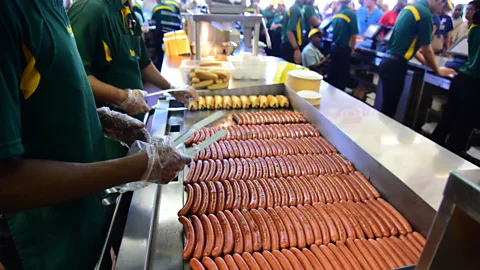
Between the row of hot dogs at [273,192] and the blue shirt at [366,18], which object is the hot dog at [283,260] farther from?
the blue shirt at [366,18]

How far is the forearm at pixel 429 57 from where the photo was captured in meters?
4.88

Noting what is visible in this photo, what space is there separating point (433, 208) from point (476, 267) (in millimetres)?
965

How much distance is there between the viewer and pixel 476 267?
2.18 feet

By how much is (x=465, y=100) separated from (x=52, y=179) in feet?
17.7

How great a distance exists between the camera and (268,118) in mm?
3004

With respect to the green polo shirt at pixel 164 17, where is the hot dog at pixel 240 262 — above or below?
below

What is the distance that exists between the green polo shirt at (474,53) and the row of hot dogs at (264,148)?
3.32m

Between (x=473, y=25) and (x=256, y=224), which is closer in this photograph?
(x=256, y=224)

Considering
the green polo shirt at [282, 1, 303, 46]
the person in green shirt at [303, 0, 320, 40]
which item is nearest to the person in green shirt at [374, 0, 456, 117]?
the green polo shirt at [282, 1, 303, 46]

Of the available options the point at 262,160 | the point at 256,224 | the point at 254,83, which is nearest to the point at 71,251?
the point at 256,224

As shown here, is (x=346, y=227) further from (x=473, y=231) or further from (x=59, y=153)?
(x=59, y=153)

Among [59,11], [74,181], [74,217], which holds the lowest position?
[74,217]

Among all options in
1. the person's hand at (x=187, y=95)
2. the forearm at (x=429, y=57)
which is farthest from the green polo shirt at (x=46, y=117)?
the forearm at (x=429, y=57)

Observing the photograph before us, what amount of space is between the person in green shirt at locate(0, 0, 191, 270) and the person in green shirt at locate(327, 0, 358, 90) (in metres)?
6.47
